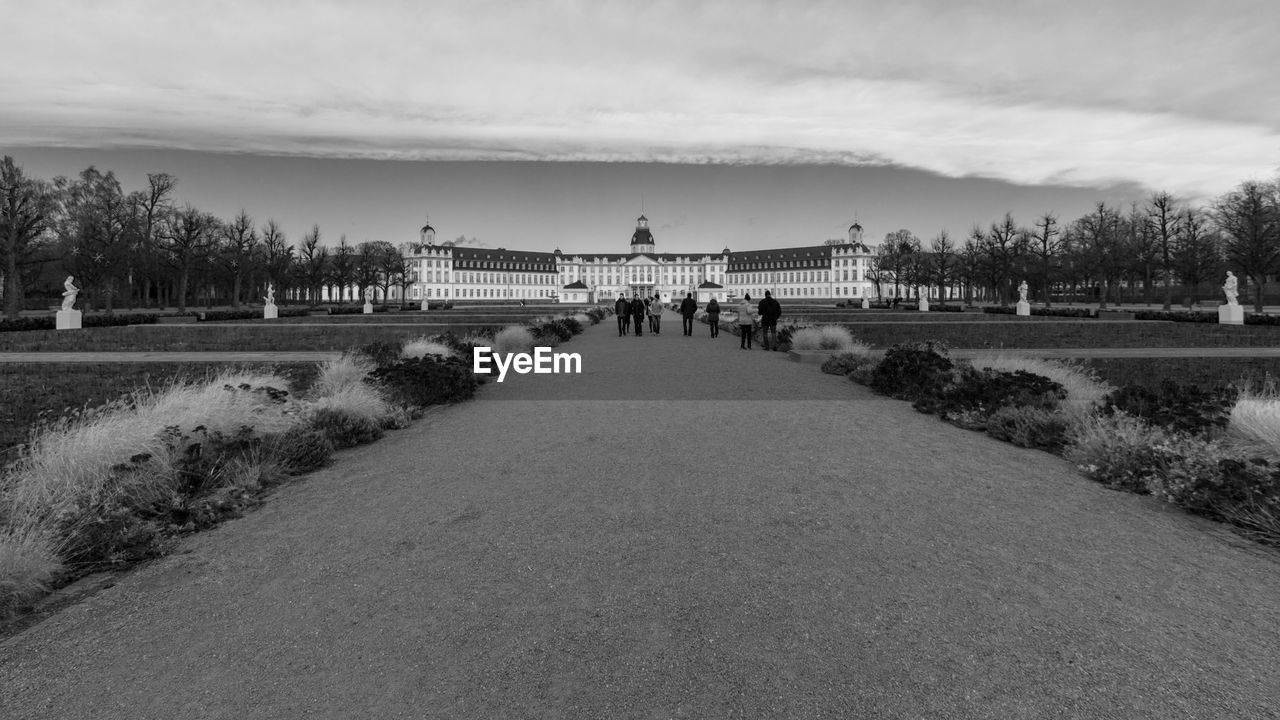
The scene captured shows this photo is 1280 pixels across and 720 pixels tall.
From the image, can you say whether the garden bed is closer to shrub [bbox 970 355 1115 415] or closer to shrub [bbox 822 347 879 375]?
shrub [bbox 822 347 879 375]

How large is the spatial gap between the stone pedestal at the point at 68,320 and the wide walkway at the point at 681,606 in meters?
32.5

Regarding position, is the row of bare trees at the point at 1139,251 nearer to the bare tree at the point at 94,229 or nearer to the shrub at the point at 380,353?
the shrub at the point at 380,353

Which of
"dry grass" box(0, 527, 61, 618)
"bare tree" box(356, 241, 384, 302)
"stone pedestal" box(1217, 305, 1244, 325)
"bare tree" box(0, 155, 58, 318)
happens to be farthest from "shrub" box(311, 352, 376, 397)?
"bare tree" box(356, 241, 384, 302)

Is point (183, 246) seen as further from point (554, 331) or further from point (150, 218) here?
point (554, 331)

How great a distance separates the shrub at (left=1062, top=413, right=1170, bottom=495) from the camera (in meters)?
5.81

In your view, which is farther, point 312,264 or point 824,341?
point 312,264

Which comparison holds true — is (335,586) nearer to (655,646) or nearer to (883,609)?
(655,646)

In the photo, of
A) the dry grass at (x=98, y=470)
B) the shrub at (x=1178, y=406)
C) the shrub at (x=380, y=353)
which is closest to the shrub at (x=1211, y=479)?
the shrub at (x=1178, y=406)

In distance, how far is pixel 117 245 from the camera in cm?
4756

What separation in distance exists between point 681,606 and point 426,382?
25.6 feet

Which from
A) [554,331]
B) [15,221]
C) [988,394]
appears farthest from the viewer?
[15,221]

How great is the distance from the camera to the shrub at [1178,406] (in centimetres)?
650

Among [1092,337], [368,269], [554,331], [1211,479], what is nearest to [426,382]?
[1211,479]

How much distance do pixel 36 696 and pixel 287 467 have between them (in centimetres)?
383
